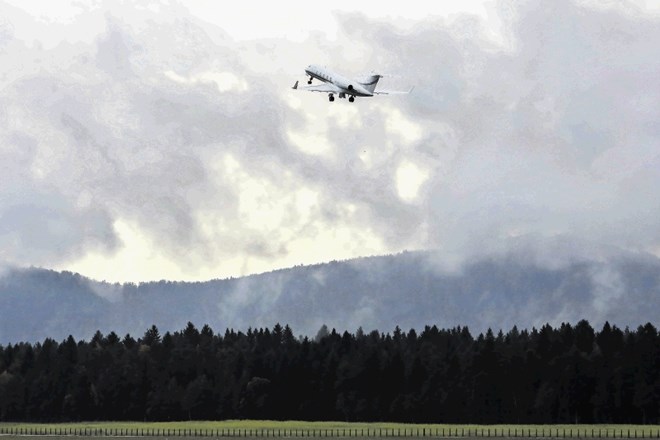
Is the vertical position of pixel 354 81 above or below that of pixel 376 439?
above

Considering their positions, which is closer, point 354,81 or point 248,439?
point 354,81

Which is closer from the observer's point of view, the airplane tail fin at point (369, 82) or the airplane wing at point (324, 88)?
the airplane wing at point (324, 88)

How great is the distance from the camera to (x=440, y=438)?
19688 centimetres

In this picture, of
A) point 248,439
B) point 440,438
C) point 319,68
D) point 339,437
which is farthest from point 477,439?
point 319,68

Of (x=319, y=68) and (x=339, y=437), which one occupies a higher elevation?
(x=319, y=68)

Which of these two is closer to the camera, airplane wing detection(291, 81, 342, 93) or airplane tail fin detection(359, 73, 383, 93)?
airplane wing detection(291, 81, 342, 93)

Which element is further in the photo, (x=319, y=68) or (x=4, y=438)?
(x=4, y=438)

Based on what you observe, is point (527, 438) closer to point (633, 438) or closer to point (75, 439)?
point (633, 438)

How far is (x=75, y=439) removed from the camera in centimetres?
19575

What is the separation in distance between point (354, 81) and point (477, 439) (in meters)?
57.4

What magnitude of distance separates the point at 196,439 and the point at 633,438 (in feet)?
195

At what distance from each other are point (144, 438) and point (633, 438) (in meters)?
67.0

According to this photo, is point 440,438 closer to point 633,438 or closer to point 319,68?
point 633,438

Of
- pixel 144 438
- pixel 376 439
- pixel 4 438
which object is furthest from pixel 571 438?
pixel 4 438
